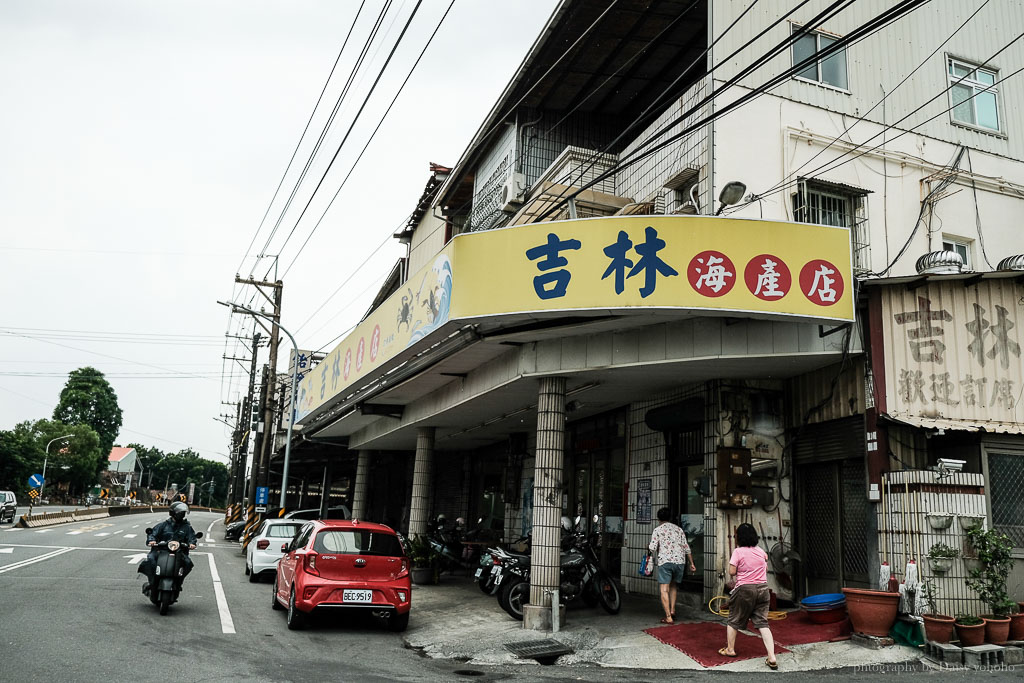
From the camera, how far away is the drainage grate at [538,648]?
9484mm

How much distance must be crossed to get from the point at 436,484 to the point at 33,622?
19.6 meters

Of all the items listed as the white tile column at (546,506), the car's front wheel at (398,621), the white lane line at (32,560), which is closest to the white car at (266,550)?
the white lane line at (32,560)

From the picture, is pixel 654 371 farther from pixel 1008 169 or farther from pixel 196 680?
pixel 1008 169

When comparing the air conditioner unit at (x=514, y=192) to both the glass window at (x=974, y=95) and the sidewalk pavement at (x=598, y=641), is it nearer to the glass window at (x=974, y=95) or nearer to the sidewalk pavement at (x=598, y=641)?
the sidewalk pavement at (x=598, y=641)

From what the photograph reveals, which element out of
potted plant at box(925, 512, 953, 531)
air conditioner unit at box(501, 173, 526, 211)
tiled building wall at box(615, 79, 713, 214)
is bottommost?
potted plant at box(925, 512, 953, 531)

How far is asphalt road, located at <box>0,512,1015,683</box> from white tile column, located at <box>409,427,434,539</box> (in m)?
4.78

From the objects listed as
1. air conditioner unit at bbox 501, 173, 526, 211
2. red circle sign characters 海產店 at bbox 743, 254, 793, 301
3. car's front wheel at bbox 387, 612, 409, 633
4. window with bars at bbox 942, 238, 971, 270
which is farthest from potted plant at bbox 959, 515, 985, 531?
air conditioner unit at bbox 501, 173, 526, 211

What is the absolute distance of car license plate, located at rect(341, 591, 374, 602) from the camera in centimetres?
1066

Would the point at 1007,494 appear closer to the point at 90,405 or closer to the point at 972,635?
the point at 972,635

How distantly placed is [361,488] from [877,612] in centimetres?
1861

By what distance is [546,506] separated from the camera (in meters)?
11.2

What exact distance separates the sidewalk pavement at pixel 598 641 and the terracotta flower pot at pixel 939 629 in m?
0.25

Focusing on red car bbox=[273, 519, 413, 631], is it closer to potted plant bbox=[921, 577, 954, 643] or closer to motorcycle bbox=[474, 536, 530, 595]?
motorcycle bbox=[474, 536, 530, 595]

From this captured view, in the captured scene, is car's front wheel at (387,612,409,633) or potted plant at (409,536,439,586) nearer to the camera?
car's front wheel at (387,612,409,633)
